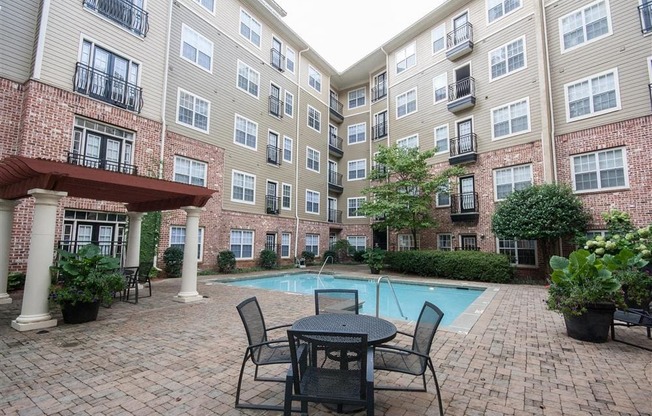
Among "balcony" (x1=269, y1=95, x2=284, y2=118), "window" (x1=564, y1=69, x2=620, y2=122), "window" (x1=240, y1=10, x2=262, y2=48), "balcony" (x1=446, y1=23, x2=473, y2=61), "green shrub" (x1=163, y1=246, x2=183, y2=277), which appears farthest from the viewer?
"balcony" (x1=269, y1=95, x2=284, y2=118)

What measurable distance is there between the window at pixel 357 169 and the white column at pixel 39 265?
20.6 m

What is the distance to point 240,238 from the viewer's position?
17.1 meters

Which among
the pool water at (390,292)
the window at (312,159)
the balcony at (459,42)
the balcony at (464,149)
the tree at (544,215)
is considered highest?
the balcony at (459,42)

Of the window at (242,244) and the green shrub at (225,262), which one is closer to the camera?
the green shrub at (225,262)

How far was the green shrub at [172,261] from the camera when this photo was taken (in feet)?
43.4

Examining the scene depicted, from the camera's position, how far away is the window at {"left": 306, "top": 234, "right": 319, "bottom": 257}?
71.1 feet

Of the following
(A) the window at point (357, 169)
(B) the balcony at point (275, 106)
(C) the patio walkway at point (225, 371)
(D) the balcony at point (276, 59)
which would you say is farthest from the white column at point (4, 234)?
(A) the window at point (357, 169)

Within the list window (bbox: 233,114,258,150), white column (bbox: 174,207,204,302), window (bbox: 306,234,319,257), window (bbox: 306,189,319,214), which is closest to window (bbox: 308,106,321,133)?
window (bbox: 306,189,319,214)

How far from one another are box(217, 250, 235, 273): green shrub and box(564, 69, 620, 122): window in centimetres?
1675

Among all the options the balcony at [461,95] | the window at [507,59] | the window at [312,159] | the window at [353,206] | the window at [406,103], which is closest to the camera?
the window at [507,59]

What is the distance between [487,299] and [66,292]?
1022 centimetres

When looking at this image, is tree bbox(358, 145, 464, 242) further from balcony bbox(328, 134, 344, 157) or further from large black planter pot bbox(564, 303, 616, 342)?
large black planter pot bbox(564, 303, 616, 342)

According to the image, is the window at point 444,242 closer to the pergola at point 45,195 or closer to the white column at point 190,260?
the white column at point 190,260

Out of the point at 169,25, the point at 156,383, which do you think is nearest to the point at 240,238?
the point at 169,25
